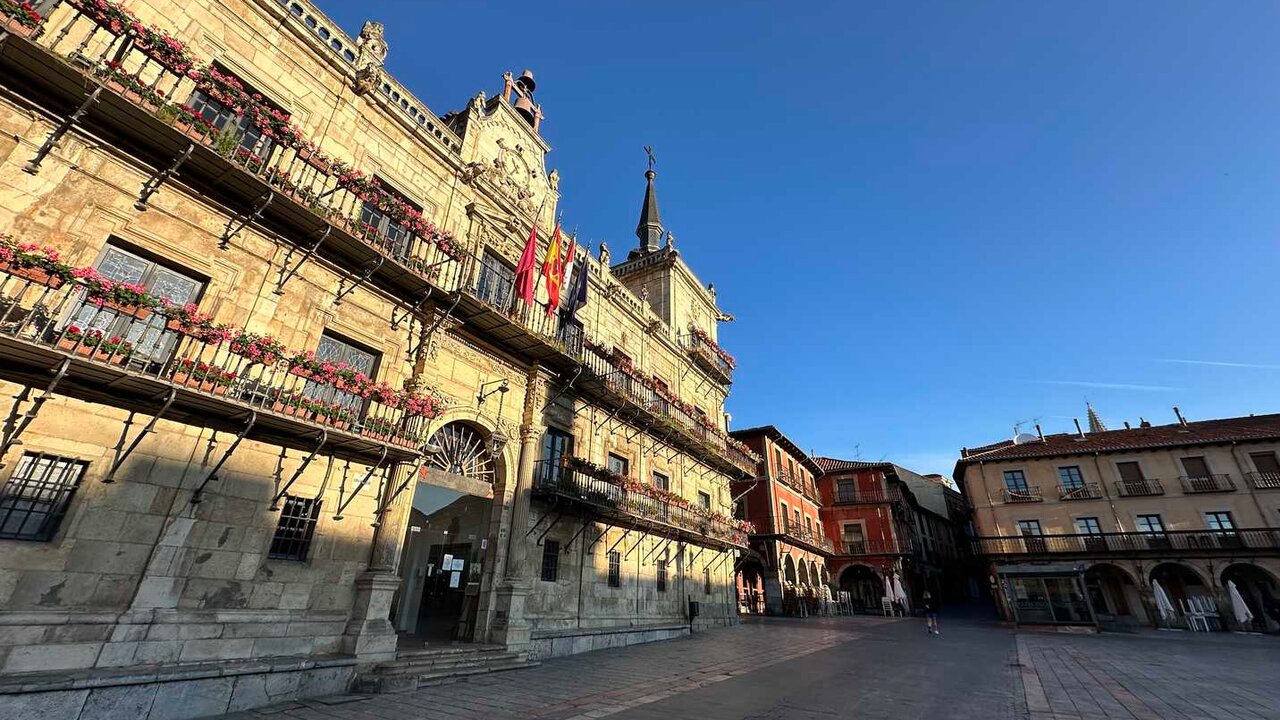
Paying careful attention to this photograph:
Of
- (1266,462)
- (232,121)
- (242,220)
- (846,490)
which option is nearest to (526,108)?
(232,121)

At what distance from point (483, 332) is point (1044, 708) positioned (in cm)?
1323

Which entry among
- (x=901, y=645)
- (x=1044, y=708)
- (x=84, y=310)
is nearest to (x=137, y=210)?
(x=84, y=310)

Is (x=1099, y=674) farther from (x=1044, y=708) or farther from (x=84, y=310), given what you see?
(x=84, y=310)

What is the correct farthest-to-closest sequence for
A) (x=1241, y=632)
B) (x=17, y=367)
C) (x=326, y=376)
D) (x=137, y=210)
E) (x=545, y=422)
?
(x=1241, y=632), (x=545, y=422), (x=326, y=376), (x=137, y=210), (x=17, y=367)

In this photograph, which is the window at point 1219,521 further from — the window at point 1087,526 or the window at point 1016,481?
the window at point 1016,481

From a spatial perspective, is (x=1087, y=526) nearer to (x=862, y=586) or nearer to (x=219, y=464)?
(x=862, y=586)

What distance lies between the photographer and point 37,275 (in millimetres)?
6137

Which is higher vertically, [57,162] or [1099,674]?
[57,162]

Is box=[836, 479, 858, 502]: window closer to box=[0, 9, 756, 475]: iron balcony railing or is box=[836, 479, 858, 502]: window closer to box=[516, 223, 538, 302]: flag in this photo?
box=[0, 9, 756, 475]: iron balcony railing

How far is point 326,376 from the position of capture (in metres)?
8.85

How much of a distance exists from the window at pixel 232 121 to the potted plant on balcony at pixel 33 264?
143 inches

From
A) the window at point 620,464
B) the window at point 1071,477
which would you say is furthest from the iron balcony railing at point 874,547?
the window at point 620,464

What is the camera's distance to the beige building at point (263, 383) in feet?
21.5

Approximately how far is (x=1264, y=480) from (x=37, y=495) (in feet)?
151
